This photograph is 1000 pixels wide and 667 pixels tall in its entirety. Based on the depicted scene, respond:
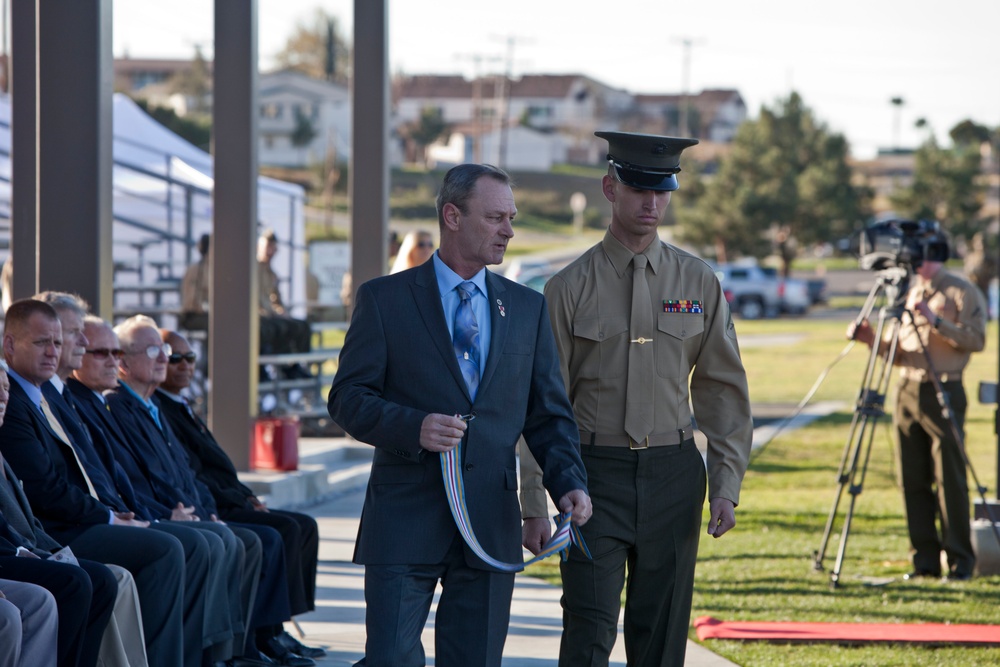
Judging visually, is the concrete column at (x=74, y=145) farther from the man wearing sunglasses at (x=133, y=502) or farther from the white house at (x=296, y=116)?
the white house at (x=296, y=116)

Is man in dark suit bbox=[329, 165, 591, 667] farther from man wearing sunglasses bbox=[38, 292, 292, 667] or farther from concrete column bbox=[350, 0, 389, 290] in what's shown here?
concrete column bbox=[350, 0, 389, 290]

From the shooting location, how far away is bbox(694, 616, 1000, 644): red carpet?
6.73 m

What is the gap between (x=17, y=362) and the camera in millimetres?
5230

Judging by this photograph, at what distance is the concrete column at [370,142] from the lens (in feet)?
38.9

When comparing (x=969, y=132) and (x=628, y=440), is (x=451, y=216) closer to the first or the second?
(x=628, y=440)

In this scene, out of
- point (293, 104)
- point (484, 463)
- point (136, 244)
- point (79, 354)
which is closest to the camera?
A: point (484, 463)

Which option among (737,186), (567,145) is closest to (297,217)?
(737,186)

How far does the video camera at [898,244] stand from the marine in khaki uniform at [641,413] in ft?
12.1

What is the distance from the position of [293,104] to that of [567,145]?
28121 mm

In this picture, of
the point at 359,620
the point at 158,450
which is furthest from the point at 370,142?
the point at 158,450

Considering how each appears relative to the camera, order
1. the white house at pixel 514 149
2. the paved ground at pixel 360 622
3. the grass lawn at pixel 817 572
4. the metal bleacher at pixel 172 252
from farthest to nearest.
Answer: the white house at pixel 514 149 < the metal bleacher at pixel 172 252 < the grass lawn at pixel 817 572 < the paved ground at pixel 360 622

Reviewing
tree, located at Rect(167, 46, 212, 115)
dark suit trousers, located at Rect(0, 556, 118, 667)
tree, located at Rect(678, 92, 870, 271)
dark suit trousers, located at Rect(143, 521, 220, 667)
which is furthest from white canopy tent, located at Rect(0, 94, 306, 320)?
tree, located at Rect(167, 46, 212, 115)

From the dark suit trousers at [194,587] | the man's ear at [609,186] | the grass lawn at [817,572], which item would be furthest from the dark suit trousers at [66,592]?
the grass lawn at [817,572]

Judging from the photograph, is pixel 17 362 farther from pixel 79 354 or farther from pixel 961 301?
pixel 961 301
